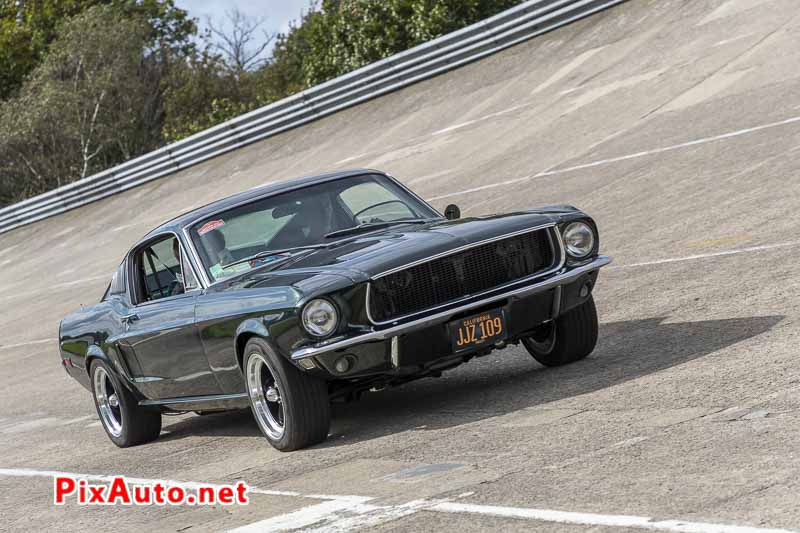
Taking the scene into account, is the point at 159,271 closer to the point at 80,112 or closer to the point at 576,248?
the point at 576,248

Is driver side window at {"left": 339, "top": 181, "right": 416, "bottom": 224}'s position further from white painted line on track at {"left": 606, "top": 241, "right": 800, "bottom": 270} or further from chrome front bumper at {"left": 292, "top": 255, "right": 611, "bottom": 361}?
white painted line on track at {"left": 606, "top": 241, "right": 800, "bottom": 270}

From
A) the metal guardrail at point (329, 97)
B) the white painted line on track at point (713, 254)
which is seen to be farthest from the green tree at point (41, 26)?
the white painted line on track at point (713, 254)

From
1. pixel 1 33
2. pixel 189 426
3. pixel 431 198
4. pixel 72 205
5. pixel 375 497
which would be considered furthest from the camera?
pixel 1 33

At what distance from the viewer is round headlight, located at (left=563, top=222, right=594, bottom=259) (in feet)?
23.6

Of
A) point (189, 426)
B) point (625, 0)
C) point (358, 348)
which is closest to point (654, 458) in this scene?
point (358, 348)

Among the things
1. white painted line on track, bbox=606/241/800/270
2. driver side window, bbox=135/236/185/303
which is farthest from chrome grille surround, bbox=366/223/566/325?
white painted line on track, bbox=606/241/800/270

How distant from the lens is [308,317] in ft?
21.1

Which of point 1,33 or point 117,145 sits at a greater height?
point 1,33

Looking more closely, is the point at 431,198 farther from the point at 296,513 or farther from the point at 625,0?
the point at 296,513

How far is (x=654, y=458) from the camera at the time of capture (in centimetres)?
503

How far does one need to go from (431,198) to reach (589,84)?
13.9 ft

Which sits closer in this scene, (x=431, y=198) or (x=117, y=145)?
(x=431, y=198)

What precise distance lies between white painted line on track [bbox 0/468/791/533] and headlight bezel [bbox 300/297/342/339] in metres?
0.89

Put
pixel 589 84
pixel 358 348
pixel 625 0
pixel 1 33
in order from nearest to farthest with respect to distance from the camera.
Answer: pixel 358 348
pixel 589 84
pixel 625 0
pixel 1 33
